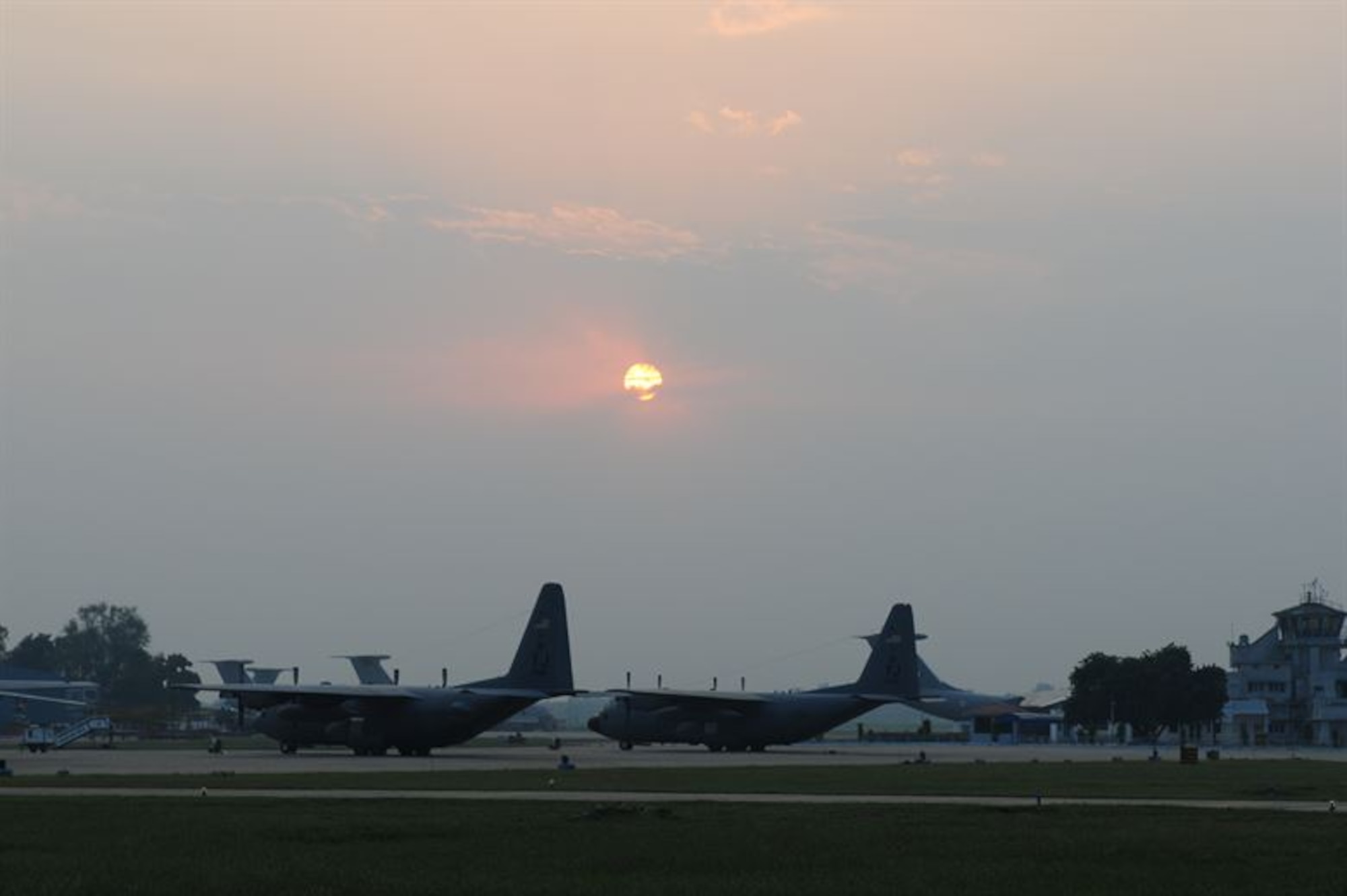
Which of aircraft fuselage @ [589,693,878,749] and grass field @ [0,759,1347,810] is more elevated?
aircraft fuselage @ [589,693,878,749]

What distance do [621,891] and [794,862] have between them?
17.7ft

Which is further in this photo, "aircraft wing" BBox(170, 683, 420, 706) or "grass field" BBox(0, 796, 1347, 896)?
"aircraft wing" BBox(170, 683, 420, 706)

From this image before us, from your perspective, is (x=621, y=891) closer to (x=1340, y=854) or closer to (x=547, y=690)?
(x=1340, y=854)

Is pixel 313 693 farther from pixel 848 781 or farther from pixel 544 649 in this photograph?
pixel 848 781

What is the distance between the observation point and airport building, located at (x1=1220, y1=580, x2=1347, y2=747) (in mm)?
180500

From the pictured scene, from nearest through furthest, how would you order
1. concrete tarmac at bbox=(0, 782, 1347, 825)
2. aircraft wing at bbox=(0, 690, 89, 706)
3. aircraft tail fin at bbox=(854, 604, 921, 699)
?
concrete tarmac at bbox=(0, 782, 1347, 825) < aircraft tail fin at bbox=(854, 604, 921, 699) < aircraft wing at bbox=(0, 690, 89, 706)

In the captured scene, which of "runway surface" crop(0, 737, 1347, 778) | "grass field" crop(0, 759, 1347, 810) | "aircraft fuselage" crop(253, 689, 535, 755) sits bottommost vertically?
"runway surface" crop(0, 737, 1347, 778)

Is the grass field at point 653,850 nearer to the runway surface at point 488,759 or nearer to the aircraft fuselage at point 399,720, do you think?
the runway surface at point 488,759

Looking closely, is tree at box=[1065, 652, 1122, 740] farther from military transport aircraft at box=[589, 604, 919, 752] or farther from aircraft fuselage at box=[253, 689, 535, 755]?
aircraft fuselage at box=[253, 689, 535, 755]

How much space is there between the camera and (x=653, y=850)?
3497 centimetres

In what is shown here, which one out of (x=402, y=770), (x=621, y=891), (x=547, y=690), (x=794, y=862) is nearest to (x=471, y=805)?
(x=794, y=862)

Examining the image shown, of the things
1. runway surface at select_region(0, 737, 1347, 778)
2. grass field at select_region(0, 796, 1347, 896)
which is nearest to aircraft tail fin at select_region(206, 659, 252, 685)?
runway surface at select_region(0, 737, 1347, 778)

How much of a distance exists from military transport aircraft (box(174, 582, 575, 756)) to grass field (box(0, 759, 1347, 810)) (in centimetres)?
1683

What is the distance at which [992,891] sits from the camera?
28625 mm
